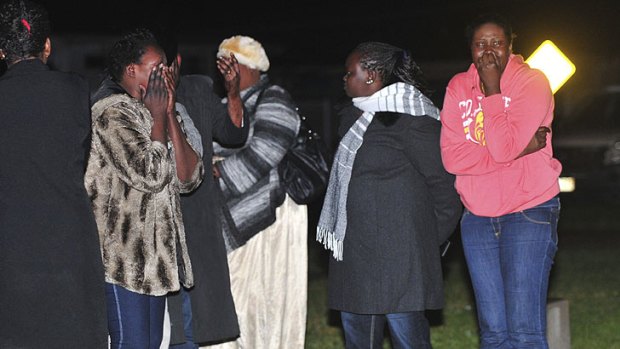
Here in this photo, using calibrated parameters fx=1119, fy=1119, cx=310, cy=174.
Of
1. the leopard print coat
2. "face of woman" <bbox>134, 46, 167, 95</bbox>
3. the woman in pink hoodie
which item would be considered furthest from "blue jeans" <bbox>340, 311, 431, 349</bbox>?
"face of woman" <bbox>134, 46, 167, 95</bbox>

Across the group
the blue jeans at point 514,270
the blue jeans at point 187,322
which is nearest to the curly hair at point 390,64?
the blue jeans at point 514,270

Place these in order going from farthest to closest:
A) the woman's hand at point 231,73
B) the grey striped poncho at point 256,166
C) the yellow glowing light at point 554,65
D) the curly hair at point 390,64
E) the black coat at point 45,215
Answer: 1. the yellow glowing light at point 554,65
2. the grey striped poncho at point 256,166
3. the woman's hand at point 231,73
4. the curly hair at point 390,64
5. the black coat at point 45,215

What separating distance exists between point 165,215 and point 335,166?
124 centimetres

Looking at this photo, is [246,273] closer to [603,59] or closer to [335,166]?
[335,166]

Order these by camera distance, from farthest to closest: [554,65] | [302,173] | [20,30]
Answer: [554,65], [302,173], [20,30]

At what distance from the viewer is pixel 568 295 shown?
11.3 meters

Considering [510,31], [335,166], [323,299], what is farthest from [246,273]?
[323,299]

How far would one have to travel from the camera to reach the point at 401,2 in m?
34.7

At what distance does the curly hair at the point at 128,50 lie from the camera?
5.20 m

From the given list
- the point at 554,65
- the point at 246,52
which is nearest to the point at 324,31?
the point at 554,65

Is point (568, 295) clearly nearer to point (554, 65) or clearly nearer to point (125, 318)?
point (554, 65)

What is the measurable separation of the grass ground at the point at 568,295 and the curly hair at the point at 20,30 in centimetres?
474

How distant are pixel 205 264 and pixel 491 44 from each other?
1844 millimetres

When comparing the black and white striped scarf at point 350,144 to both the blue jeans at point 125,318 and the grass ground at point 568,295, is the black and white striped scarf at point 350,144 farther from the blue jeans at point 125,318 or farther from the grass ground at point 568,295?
the grass ground at point 568,295
